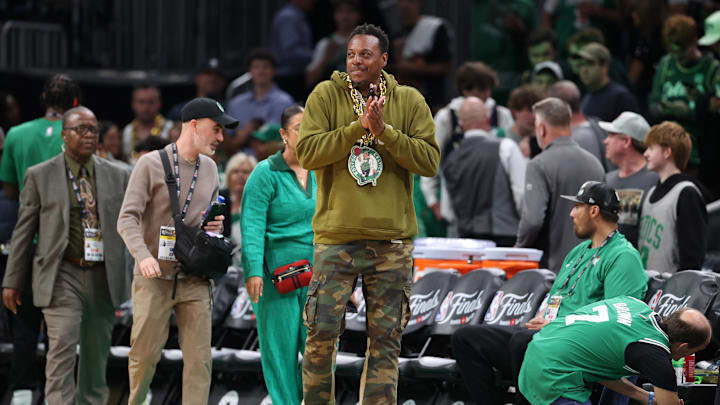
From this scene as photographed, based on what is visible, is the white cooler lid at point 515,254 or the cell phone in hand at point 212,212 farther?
the white cooler lid at point 515,254

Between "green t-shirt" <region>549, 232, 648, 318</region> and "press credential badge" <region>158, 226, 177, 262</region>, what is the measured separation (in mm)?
2201

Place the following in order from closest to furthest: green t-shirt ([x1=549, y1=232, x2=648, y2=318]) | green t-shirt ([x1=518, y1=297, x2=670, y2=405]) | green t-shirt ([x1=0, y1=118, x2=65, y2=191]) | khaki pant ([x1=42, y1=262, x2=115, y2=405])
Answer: green t-shirt ([x1=518, y1=297, x2=670, y2=405]) < green t-shirt ([x1=549, y1=232, x2=648, y2=318]) < khaki pant ([x1=42, y1=262, x2=115, y2=405]) < green t-shirt ([x1=0, y1=118, x2=65, y2=191])

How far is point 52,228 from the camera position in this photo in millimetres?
7516

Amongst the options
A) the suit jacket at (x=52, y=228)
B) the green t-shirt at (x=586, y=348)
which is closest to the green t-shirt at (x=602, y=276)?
the green t-shirt at (x=586, y=348)

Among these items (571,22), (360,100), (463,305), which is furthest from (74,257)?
(571,22)

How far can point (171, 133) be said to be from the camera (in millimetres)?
11016

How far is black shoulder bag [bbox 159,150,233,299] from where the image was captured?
6656 mm

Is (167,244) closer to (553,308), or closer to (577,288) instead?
(553,308)

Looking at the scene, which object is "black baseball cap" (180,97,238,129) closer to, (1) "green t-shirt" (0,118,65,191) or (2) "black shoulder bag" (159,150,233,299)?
(2) "black shoulder bag" (159,150,233,299)

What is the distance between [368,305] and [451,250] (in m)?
2.46

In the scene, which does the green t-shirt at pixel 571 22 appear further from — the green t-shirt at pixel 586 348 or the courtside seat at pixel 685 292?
the green t-shirt at pixel 586 348

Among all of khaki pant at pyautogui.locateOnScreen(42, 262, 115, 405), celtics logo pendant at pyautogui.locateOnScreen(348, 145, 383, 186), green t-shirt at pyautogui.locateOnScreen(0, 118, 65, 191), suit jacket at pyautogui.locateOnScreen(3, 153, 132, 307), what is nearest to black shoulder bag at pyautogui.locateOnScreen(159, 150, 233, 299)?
suit jacket at pyautogui.locateOnScreen(3, 153, 132, 307)

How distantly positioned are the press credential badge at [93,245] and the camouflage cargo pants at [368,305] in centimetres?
224

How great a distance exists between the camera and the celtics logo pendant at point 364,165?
5578 mm
